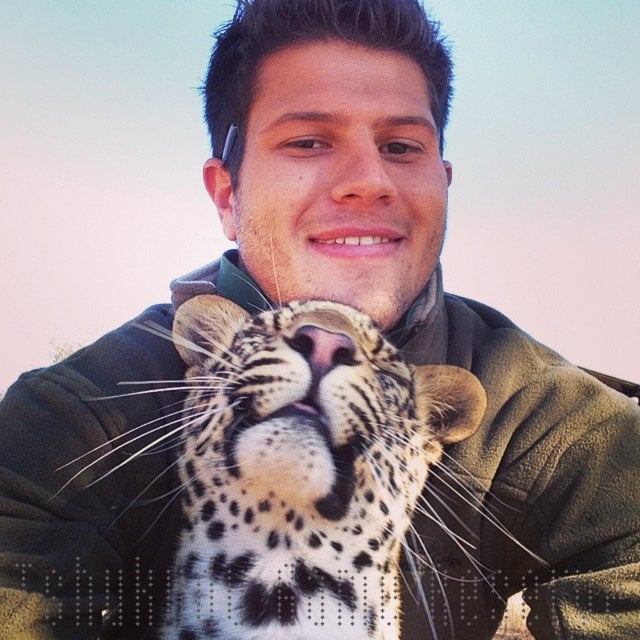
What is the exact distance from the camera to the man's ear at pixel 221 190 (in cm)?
199

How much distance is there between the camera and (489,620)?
5.99 ft

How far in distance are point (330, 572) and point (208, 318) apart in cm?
68

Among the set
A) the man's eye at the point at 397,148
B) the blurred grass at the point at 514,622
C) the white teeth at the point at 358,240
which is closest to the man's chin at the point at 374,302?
the white teeth at the point at 358,240

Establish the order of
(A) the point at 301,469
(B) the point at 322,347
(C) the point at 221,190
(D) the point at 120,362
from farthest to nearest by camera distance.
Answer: (C) the point at 221,190
(D) the point at 120,362
(B) the point at 322,347
(A) the point at 301,469

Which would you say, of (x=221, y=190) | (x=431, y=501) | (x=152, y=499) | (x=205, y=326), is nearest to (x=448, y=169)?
(x=221, y=190)

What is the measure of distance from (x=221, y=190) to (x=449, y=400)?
31.7 inches

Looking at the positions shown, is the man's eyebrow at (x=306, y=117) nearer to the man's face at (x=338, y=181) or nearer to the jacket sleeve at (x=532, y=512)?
the man's face at (x=338, y=181)

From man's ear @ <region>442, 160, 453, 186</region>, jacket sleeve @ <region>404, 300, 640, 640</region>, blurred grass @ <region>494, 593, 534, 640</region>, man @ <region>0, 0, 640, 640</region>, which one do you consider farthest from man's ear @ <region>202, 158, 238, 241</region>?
blurred grass @ <region>494, 593, 534, 640</region>

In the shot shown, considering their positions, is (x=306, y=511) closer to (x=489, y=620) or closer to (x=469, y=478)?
(x=469, y=478)

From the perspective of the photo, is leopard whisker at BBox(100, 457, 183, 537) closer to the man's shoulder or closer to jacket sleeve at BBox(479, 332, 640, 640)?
the man's shoulder

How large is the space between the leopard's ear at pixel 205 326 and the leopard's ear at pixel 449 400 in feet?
1.56

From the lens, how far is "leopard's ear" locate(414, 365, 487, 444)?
72.2 inches

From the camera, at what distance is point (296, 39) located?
1934mm

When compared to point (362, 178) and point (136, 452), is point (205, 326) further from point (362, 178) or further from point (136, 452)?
point (362, 178)
